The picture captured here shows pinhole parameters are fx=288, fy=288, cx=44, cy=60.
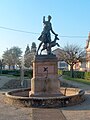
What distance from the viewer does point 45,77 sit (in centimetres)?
1498

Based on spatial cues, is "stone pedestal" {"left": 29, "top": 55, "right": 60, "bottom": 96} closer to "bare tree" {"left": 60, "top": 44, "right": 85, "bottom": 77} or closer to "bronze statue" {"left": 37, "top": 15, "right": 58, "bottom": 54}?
"bronze statue" {"left": 37, "top": 15, "right": 58, "bottom": 54}

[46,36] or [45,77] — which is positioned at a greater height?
[46,36]

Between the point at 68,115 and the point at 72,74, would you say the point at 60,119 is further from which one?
the point at 72,74

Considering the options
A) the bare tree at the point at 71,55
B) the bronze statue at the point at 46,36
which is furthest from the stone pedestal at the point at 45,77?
the bare tree at the point at 71,55

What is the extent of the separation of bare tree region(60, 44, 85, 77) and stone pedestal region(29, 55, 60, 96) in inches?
1668

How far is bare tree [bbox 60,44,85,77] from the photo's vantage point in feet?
192

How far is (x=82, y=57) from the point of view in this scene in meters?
60.7

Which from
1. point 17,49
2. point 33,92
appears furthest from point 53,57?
point 17,49

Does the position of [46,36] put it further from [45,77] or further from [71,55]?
[71,55]

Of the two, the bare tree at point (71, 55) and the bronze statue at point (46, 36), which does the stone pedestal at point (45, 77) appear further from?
the bare tree at point (71, 55)

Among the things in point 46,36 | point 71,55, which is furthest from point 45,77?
point 71,55

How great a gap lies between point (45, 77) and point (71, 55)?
4493 cm

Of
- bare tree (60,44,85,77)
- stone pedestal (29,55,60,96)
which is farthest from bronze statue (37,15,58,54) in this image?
bare tree (60,44,85,77)

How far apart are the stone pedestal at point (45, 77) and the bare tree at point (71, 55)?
42.4 meters
